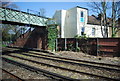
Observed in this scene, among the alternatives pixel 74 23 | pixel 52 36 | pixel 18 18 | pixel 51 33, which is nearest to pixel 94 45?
pixel 74 23

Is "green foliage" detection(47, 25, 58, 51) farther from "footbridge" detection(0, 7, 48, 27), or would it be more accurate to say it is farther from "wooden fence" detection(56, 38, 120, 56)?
"footbridge" detection(0, 7, 48, 27)

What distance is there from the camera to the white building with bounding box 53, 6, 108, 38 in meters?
18.2

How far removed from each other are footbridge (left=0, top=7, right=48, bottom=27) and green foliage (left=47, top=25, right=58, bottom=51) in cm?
168

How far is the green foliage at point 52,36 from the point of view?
16.9 m

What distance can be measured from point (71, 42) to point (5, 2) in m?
16.4

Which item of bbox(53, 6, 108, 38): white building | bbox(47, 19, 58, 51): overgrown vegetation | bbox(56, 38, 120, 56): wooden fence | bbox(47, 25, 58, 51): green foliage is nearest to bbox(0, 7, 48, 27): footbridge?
bbox(47, 19, 58, 51): overgrown vegetation

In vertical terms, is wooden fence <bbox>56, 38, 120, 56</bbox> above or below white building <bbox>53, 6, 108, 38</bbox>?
below

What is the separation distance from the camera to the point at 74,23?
60.2ft

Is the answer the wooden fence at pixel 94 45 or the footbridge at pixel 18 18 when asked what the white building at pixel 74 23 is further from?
the footbridge at pixel 18 18

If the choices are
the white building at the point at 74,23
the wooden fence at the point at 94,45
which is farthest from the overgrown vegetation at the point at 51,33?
the white building at the point at 74,23

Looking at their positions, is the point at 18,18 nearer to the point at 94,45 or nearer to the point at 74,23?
the point at 74,23

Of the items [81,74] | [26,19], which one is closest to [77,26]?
[26,19]

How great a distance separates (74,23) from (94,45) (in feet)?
22.9

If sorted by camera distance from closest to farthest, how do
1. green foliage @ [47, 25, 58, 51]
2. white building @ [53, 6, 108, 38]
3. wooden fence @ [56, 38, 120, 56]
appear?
1. wooden fence @ [56, 38, 120, 56]
2. green foliage @ [47, 25, 58, 51]
3. white building @ [53, 6, 108, 38]
